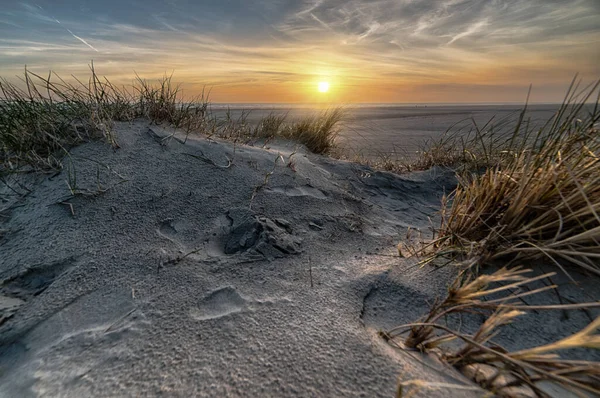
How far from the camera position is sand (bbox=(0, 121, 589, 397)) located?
→ 82 centimetres

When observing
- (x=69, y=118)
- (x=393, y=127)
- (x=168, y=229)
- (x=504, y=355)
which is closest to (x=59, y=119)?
(x=69, y=118)

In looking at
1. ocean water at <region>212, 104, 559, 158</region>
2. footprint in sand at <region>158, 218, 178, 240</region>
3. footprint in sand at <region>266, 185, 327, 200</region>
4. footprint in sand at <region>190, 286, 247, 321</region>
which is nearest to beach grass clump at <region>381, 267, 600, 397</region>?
footprint in sand at <region>190, 286, 247, 321</region>

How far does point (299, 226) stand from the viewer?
1.74 meters

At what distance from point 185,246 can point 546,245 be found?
140 centimetres

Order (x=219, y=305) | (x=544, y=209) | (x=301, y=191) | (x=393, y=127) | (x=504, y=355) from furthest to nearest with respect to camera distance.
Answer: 1. (x=393, y=127)
2. (x=301, y=191)
3. (x=544, y=209)
4. (x=219, y=305)
5. (x=504, y=355)

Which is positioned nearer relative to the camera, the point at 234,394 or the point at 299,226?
the point at 234,394

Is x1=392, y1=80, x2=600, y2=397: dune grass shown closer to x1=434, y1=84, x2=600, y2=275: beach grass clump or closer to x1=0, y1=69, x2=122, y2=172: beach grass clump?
x1=434, y1=84, x2=600, y2=275: beach grass clump

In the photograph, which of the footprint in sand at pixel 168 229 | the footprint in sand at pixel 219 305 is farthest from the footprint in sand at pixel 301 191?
the footprint in sand at pixel 219 305

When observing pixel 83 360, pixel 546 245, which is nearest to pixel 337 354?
pixel 83 360

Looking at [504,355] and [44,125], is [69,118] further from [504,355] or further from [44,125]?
[504,355]

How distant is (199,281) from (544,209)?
1.31 meters

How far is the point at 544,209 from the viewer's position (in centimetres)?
121

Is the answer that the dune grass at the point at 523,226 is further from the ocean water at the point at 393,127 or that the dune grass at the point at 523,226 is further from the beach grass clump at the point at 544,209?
the ocean water at the point at 393,127

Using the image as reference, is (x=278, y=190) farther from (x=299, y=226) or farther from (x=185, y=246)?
(x=185, y=246)
